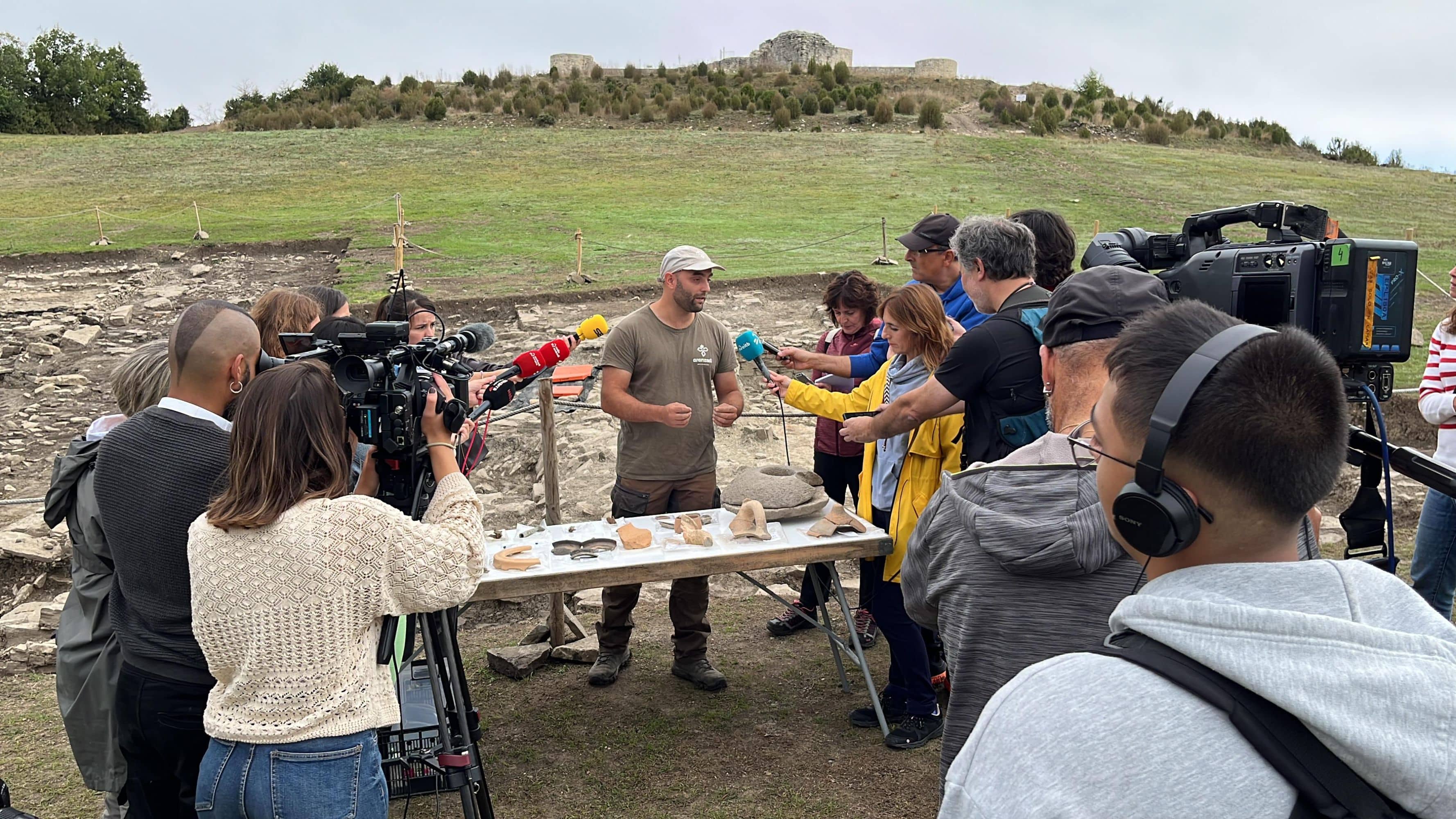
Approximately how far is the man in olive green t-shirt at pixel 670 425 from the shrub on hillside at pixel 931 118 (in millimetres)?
27678

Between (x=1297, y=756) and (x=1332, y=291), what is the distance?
8.56ft

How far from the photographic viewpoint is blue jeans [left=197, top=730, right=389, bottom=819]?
2.32m

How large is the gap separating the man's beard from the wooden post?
2.93 ft

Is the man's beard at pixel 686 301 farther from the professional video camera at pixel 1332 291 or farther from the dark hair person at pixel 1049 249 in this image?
the professional video camera at pixel 1332 291

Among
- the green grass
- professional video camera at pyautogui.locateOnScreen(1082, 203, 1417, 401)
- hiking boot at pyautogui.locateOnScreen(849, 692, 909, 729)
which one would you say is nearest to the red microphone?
professional video camera at pyautogui.locateOnScreen(1082, 203, 1417, 401)

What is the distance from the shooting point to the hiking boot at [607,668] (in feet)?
16.6

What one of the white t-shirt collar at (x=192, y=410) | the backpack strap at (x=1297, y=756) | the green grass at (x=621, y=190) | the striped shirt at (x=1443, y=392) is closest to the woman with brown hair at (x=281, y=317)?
the white t-shirt collar at (x=192, y=410)

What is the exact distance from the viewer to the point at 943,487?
2320mm

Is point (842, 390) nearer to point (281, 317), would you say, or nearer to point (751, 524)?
point (751, 524)

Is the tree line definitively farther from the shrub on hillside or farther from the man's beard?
the man's beard

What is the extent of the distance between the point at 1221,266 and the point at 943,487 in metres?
1.59

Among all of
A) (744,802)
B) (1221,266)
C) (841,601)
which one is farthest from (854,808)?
(1221,266)

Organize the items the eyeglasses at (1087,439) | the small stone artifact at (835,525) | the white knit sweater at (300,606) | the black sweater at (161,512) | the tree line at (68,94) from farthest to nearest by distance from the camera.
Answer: the tree line at (68,94) < the small stone artifact at (835,525) < the black sweater at (161,512) < the white knit sweater at (300,606) < the eyeglasses at (1087,439)

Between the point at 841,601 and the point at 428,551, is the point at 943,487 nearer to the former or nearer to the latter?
the point at 428,551
